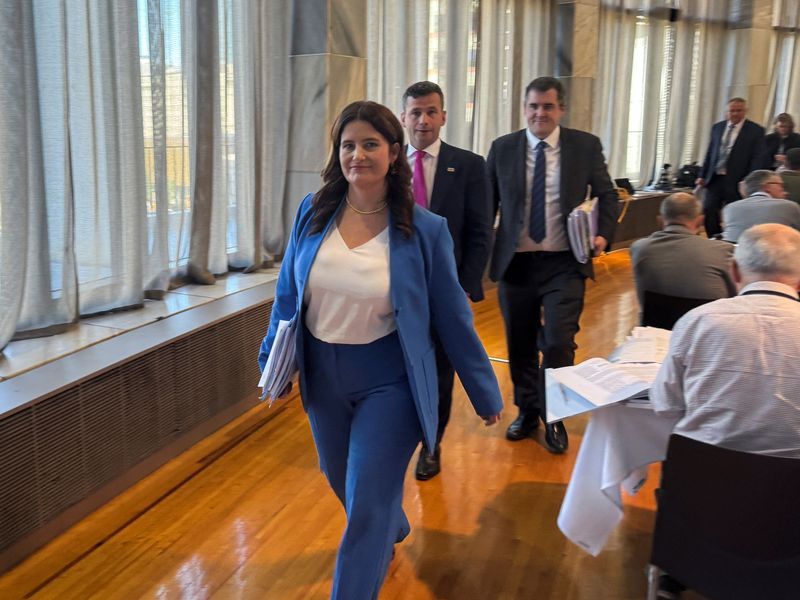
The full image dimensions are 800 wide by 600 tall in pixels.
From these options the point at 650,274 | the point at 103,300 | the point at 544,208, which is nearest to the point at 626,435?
the point at 650,274

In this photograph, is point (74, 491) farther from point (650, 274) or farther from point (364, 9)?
point (364, 9)

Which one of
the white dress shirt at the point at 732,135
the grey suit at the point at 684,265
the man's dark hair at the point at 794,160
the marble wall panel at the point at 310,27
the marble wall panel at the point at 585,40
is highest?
the marble wall panel at the point at 585,40

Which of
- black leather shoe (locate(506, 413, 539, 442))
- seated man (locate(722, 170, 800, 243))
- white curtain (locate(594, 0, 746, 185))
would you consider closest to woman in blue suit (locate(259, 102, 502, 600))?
black leather shoe (locate(506, 413, 539, 442))

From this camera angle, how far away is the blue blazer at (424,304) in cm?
207

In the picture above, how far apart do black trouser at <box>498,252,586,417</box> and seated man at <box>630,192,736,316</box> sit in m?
0.33

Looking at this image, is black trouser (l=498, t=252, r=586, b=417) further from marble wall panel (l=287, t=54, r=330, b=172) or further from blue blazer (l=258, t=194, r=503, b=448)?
marble wall panel (l=287, t=54, r=330, b=172)

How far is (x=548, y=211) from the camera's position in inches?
139

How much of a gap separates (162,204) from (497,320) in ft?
10.1

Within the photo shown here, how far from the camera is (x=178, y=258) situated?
4449mm

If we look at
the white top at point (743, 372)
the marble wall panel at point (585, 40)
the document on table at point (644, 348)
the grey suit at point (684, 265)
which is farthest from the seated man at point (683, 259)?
the marble wall panel at point (585, 40)

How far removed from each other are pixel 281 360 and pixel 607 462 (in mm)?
1030

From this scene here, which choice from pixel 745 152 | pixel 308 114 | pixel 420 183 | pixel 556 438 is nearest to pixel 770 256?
pixel 420 183

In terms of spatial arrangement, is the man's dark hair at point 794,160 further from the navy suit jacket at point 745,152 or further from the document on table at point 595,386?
the document on table at point 595,386

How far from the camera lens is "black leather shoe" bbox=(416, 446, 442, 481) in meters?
3.42
